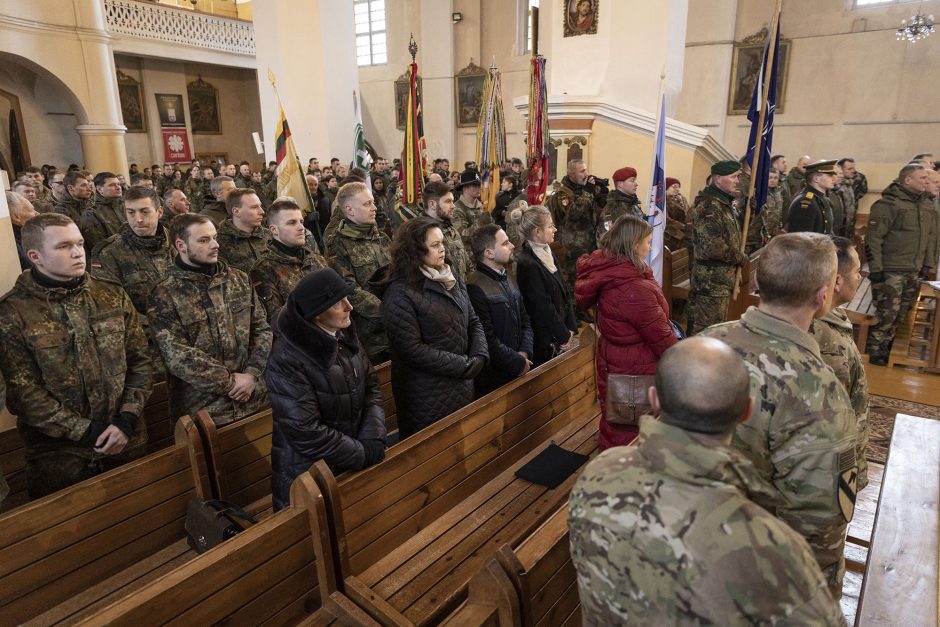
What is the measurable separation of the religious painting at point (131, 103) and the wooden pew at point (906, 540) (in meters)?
19.0

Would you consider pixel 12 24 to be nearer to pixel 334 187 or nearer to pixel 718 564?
pixel 334 187

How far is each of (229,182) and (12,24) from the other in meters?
10.1

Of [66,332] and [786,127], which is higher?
[786,127]

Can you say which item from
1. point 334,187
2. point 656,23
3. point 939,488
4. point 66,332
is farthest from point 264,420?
point 656,23

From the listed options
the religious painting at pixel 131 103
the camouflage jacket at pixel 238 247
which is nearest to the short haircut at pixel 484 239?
the camouflage jacket at pixel 238 247

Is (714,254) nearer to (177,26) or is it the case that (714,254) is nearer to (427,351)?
(427,351)

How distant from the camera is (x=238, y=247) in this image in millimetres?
4078

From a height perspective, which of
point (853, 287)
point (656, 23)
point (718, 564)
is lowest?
point (718, 564)

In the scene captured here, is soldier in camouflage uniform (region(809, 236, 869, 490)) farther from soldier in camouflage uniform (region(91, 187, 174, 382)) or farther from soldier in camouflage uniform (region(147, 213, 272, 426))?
soldier in camouflage uniform (region(91, 187, 174, 382))

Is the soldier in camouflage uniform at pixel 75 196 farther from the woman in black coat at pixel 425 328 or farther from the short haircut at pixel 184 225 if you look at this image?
the woman in black coat at pixel 425 328

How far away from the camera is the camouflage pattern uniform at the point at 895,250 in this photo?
4844 mm

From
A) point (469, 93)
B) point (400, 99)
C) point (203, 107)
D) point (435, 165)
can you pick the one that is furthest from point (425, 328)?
point (203, 107)

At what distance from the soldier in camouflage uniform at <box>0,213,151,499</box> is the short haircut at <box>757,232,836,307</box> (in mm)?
2584

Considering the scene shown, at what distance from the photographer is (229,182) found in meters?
5.81
